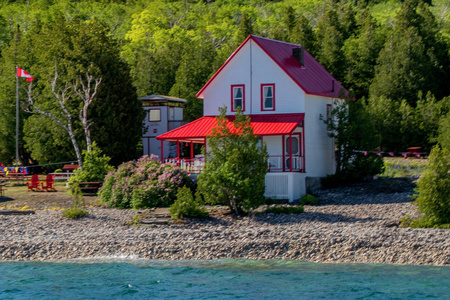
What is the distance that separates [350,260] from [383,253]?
1092 millimetres

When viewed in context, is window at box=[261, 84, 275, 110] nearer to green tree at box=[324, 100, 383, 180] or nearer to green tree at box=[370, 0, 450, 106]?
green tree at box=[324, 100, 383, 180]

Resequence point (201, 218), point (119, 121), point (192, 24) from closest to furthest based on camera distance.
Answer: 1. point (201, 218)
2. point (119, 121)
3. point (192, 24)

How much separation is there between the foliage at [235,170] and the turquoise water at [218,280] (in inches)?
261

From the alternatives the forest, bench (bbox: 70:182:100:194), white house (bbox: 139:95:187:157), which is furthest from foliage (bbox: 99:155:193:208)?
white house (bbox: 139:95:187:157)

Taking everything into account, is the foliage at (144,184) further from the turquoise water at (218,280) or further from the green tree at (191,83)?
the green tree at (191,83)

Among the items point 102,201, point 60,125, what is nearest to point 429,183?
point 102,201

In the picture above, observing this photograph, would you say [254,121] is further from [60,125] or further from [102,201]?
[60,125]

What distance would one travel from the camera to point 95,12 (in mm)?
153375

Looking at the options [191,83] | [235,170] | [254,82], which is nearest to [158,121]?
[191,83]

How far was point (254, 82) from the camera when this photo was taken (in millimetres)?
37344

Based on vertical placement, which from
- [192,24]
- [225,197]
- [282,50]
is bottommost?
[225,197]

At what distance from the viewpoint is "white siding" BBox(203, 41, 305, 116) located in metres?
36.7

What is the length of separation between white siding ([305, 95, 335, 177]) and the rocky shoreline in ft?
27.1

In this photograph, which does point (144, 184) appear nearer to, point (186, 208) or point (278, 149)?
point (186, 208)
